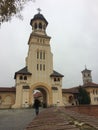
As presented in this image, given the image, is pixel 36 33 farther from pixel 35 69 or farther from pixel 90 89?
pixel 90 89

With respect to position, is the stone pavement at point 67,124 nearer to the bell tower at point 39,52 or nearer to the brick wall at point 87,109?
the brick wall at point 87,109

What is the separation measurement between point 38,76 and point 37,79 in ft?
2.57

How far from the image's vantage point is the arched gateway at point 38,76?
36.9 m

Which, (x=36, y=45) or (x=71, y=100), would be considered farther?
(x=71, y=100)

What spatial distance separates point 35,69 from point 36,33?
10.4 metres

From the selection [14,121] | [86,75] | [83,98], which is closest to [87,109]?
[14,121]

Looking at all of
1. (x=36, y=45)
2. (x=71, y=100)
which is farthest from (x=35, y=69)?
(x=71, y=100)

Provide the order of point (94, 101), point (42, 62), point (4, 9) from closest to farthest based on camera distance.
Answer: point (4, 9) < point (42, 62) < point (94, 101)

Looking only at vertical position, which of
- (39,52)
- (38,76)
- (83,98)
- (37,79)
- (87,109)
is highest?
(39,52)

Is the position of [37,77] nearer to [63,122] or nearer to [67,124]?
[63,122]

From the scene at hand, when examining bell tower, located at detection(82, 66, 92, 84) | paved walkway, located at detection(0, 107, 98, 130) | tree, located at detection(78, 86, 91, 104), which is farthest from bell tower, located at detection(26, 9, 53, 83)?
bell tower, located at detection(82, 66, 92, 84)

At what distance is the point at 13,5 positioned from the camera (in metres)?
7.69

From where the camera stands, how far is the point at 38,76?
3956 cm

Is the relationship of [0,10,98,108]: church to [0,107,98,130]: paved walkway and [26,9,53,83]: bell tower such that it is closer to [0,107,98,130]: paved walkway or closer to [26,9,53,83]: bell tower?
[26,9,53,83]: bell tower
